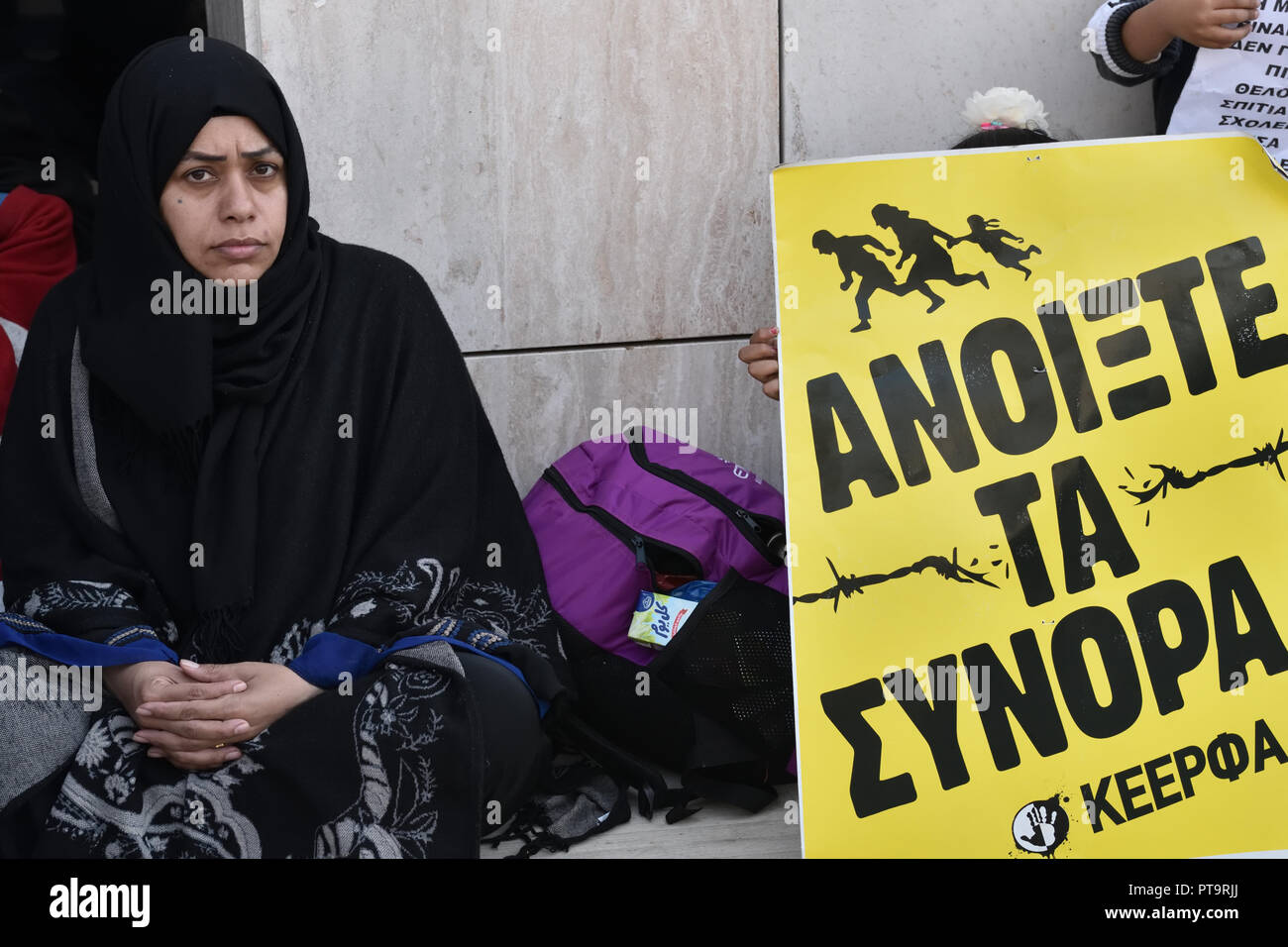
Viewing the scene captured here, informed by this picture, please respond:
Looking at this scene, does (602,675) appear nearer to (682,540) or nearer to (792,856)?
(682,540)

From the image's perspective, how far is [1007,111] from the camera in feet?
9.05

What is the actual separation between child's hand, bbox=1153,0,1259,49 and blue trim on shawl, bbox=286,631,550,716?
5.97 feet

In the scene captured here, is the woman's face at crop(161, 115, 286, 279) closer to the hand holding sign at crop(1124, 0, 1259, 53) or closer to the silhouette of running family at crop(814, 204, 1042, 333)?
the silhouette of running family at crop(814, 204, 1042, 333)

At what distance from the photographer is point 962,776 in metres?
2.09

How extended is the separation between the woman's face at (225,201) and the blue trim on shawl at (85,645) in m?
0.62

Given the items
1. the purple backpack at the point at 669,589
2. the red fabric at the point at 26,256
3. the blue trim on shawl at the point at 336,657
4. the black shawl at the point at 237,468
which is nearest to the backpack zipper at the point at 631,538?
the purple backpack at the point at 669,589

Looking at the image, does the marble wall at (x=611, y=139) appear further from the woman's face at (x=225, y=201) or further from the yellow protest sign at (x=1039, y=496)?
the yellow protest sign at (x=1039, y=496)

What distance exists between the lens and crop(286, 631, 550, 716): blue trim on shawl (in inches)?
85.1

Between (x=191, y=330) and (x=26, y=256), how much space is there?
2.91ft

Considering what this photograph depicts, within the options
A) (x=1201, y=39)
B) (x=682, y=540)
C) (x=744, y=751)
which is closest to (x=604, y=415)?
(x=682, y=540)

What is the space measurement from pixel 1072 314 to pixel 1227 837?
86 cm

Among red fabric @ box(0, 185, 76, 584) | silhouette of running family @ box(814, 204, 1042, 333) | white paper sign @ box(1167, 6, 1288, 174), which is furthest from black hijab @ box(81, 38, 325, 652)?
white paper sign @ box(1167, 6, 1288, 174)

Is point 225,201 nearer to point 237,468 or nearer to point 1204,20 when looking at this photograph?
point 237,468

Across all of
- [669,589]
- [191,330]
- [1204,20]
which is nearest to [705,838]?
[669,589]
